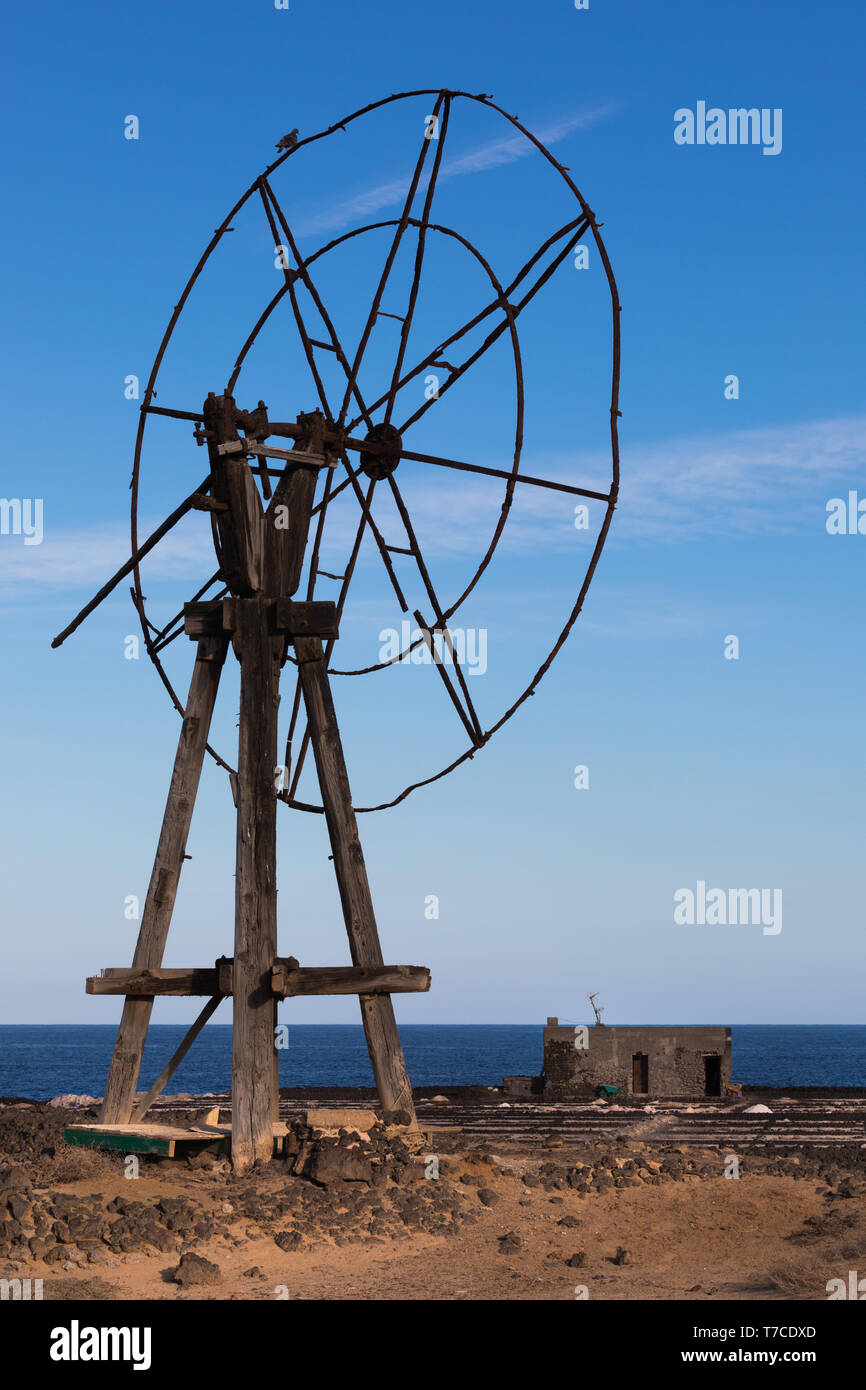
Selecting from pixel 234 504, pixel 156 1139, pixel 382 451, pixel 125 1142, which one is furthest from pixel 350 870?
pixel 382 451

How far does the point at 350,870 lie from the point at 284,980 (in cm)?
146

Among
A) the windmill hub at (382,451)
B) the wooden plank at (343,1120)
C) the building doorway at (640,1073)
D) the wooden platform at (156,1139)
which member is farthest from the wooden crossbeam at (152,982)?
the building doorway at (640,1073)

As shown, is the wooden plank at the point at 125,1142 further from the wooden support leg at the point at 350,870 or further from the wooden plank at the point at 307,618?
the wooden plank at the point at 307,618

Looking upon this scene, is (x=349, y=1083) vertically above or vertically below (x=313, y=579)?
below

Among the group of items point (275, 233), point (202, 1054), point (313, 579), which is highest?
point (275, 233)

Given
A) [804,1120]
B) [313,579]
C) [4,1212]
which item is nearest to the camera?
[4,1212]

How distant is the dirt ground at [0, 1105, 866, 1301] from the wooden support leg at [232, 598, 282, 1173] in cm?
54

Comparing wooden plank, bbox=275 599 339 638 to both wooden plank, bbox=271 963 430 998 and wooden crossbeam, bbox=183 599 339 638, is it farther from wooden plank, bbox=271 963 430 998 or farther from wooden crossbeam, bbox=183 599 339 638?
wooden plank, bbox=271 963 430 998

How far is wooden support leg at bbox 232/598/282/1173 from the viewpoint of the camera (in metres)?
14.5

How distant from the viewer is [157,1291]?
1141cm

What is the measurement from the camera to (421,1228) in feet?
44.0

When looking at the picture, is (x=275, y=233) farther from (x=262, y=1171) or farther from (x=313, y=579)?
(x=262, y=1171)
